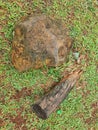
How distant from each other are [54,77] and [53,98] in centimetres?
33

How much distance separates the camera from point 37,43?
113 inches

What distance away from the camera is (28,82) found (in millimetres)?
3219

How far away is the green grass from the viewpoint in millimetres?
3061

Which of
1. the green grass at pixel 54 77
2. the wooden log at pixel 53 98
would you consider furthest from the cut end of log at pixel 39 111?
the green grass at pixel 54 77

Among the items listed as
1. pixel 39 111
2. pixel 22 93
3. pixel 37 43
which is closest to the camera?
pixel 37 43

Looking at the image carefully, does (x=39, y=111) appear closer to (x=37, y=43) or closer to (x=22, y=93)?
(x=22, y=93)

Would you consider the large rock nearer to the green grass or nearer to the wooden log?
the green grass

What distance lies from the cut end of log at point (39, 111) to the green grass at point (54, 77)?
160mm

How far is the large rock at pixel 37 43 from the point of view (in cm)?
285

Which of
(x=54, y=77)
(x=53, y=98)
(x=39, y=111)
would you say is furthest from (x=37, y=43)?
(x=39, y=111)

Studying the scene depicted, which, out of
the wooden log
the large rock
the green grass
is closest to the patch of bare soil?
the green grass

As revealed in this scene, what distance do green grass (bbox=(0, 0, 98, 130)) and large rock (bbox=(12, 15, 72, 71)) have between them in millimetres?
182

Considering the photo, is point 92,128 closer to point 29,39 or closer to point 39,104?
point 39,104

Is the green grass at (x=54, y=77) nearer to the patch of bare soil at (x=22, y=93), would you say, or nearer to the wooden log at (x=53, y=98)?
the patch of bare soil at (x=22, y=93)
